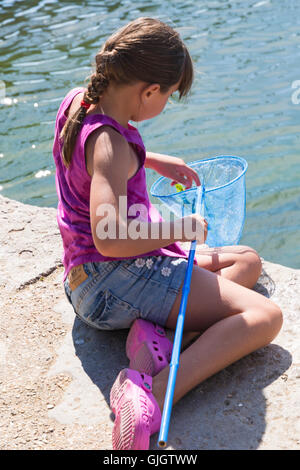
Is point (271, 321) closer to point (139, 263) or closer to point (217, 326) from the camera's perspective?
point (217, 326)

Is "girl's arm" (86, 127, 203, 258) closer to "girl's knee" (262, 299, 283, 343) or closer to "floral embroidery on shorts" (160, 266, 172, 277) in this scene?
"floral embroidery on shorts" (160, 266, 172, 277)

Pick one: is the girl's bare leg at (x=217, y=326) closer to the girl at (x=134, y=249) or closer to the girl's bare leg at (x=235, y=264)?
the girl at (x=134, y=249)

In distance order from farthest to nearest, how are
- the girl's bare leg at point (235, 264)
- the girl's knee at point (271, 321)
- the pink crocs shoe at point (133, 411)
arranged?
the girl's bare leg at point (235, 264), the girl's knee at point (271, 321), the pink crocs shoe at point (133, 411)

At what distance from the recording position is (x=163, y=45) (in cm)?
199

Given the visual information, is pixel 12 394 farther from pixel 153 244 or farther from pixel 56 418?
pixel 153 244

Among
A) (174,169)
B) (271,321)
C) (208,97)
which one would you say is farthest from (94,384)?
(208,97)

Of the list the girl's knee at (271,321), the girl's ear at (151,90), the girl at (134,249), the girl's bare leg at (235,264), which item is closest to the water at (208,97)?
the girl's bare leg at (235,264)

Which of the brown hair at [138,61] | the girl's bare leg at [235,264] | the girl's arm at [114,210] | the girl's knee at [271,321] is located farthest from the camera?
the girl's bare leg at [235,264]

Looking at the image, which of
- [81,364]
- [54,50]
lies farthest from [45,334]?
[54,50]

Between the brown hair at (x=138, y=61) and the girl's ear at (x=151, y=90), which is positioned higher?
the brown hair at (x=138, y=61)

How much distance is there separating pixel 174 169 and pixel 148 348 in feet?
2.93

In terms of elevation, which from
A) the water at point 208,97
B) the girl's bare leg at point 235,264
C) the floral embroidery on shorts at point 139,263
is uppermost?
the floral embroidery on shorts at point 139,263

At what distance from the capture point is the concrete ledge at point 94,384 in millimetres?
1878

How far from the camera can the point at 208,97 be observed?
5637 millimetres
